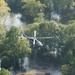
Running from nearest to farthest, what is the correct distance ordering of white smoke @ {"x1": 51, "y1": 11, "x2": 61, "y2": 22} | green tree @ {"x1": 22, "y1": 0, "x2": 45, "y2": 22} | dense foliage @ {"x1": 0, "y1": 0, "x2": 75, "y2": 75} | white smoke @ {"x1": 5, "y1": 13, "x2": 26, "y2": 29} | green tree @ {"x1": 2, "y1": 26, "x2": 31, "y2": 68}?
dense foliage @ {"x1": 0, "y1": 0, "x2": 75, "y2": 75}
green tree @ {"x1": 2, "y1": 26, "x2": 31, "y2": 68}
white smoke @ {"x1": 5, "y1": 13, "x2": 26, "y2": 29}
green tree @ {"x1": 22, "y1": 0, "x2": 45, "y2": 22}
white smoke @ {"x1": 51, "y1": 11, "x2": 61, "y2": 22}

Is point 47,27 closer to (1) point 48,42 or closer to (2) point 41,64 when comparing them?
(1) point 48,42

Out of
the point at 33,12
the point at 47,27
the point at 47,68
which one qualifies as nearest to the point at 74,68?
the point at 47,68

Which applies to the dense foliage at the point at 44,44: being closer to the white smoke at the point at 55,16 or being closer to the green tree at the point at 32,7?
the green tree at the point at 32,7

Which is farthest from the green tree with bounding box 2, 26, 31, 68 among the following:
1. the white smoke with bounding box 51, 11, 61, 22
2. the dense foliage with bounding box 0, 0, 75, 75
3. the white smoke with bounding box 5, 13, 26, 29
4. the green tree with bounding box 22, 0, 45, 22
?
the white smoke with bounding box 51, 11, 61, 22

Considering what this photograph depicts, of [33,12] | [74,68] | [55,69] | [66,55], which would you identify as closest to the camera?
[74,68]

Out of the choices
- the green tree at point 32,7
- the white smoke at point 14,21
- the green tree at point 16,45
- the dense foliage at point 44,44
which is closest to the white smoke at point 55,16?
the green tree at point 32,7

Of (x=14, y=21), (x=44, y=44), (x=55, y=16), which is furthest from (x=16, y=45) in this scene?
Result: (x=55, y=16)

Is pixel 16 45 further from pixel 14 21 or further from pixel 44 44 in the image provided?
pixel 14 21

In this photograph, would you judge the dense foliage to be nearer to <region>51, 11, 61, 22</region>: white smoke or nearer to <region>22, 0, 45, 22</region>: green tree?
<region>22, 0, 45, 22</region>: green tree
